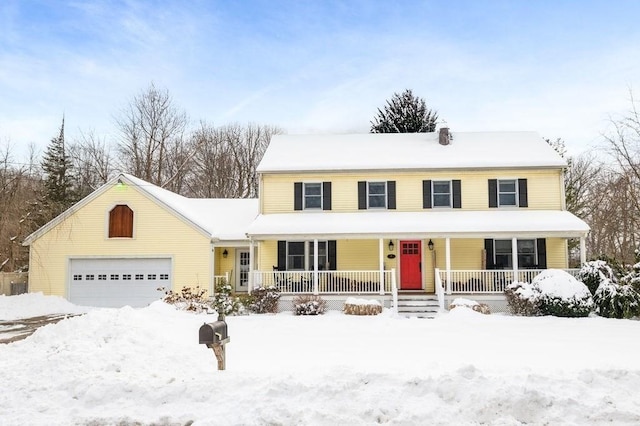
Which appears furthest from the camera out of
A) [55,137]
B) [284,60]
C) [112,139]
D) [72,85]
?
[112,139]

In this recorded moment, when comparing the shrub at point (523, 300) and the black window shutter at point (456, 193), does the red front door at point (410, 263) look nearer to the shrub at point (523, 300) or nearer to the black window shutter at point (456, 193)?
the black window shutter at point (456, 193)

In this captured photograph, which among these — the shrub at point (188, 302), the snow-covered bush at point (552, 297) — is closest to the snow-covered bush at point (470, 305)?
the snow-covered bush at point (552, 297)

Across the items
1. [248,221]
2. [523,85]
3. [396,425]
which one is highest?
[523,85]

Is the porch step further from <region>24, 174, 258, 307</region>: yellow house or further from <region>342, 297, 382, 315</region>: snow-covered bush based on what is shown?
<region>24, 174, 258, 307</region>: yellow house

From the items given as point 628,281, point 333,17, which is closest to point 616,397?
point 628,281

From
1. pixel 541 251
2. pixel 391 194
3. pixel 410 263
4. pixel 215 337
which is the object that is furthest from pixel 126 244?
pixel 541 251

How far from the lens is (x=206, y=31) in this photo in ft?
55.5

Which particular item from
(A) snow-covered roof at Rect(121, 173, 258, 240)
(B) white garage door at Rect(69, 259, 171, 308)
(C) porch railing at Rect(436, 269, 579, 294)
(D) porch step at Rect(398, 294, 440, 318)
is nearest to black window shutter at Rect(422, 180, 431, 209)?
(C) porch railing at Rect(436, 269, 579, 294)

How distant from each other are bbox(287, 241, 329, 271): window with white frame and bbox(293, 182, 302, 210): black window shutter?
1.45m

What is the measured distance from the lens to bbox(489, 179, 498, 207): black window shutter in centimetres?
1923

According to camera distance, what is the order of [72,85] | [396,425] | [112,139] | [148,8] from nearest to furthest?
[396,425] < [148,8] < [72,85] < [112,139]

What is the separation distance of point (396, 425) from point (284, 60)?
16795 millimetres

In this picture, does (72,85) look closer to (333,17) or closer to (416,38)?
(333,17)

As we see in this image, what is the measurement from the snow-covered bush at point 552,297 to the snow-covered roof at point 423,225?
6.45 feet
